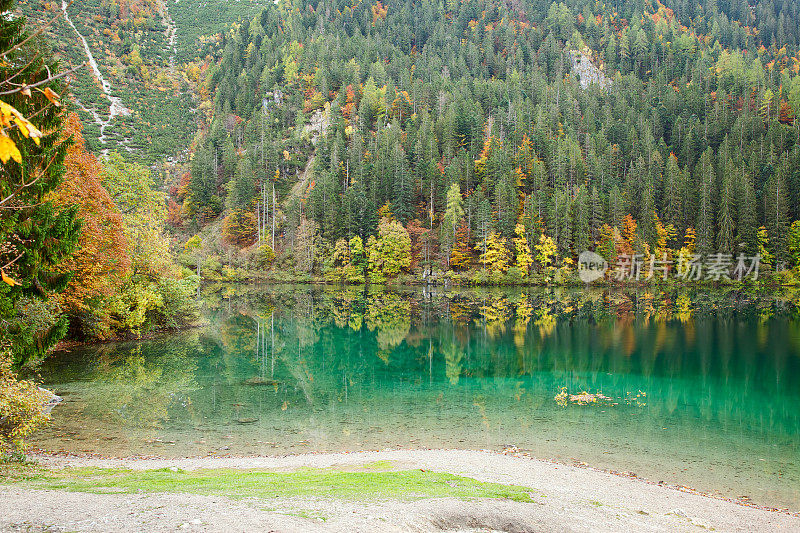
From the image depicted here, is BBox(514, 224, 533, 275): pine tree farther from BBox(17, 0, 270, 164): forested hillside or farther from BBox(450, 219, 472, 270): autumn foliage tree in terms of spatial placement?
BBox(17, 0, 270, 164): forested hillside

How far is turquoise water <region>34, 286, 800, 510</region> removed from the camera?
15133 mm

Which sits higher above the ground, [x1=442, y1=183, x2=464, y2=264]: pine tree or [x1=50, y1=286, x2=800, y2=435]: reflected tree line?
[x1=442, y1=183, x2=464, y2=264]: pine tree

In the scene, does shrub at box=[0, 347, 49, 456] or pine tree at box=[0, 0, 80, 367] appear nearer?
shrub at box=[0, 347, 49, 456]

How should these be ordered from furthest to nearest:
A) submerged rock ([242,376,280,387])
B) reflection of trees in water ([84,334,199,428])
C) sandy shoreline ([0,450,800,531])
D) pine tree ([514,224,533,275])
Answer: pine tree ([514,224,533,275]) < submerged rock ([242,376,280,387]) < reflection of trees in water ([84,334,199,428]) < sandy shoreline ([0,450,800,531])

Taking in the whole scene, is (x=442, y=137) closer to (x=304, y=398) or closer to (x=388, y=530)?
(x=304, y=398)

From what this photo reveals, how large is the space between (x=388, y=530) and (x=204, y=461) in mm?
8162

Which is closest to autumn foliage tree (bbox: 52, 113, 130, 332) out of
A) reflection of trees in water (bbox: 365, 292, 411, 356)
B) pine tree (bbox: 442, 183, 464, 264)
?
reflection of trees in water (bbox: 365, 292, 411, 356)

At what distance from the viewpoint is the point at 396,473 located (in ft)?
37.1

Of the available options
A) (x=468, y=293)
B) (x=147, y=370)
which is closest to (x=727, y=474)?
(x=147, y=370)

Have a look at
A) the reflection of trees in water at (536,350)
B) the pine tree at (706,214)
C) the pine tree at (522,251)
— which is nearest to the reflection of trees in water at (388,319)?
the reflection of trees in water at (536,350)

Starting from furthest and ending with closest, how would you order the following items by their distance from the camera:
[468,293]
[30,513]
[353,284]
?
1. [353,284]
2. [468,293]
3. [30,513]

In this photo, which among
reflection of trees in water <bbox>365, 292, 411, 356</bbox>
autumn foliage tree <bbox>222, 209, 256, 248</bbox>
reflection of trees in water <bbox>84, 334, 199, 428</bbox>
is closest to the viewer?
reflection of trees in water <bbox>84, 334, 199, 428</bbox>

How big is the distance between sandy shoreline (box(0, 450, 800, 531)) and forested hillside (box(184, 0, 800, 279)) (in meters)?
67.0

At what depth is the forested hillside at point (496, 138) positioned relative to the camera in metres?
83.2
